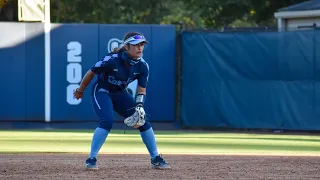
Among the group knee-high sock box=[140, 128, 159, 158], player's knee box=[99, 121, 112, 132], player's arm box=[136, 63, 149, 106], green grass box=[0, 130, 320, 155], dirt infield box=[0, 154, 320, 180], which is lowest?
green grass box=[0, 130, 320, 155]

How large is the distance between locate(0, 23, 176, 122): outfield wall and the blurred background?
0.02 metres

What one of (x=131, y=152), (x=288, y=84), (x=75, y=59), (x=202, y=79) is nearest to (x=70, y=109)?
(x=75, y=59)

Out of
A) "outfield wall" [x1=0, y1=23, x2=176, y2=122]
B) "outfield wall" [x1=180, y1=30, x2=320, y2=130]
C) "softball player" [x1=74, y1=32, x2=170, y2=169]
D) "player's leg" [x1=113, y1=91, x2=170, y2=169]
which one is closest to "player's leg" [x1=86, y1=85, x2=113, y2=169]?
"softball player" [x1=74, y1=32, x2=170, y2=169]

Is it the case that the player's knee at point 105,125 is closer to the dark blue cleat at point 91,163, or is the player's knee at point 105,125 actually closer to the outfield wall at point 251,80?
the dark blue cleat at point 91,163

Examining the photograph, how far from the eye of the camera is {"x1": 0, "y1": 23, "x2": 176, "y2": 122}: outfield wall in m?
21.4

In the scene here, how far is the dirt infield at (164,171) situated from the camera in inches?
381

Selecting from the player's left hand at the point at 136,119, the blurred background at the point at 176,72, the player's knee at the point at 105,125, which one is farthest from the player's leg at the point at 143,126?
the blurred background at the point at 176,72

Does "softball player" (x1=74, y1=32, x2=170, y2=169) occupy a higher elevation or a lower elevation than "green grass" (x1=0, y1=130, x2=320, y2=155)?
higher

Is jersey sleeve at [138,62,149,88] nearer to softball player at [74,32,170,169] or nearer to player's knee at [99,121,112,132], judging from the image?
softball player at [74,32,170,169]

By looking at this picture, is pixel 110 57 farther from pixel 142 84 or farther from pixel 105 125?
pixel 105 125

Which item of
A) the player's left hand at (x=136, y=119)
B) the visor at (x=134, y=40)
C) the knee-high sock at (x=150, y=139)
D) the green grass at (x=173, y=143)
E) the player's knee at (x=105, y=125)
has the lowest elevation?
the green grass at (x=173, y=143)

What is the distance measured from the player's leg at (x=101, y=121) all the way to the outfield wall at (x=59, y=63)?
1127cm

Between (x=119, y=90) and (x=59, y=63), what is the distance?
1138 centimetres

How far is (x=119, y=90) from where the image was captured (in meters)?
10.4
